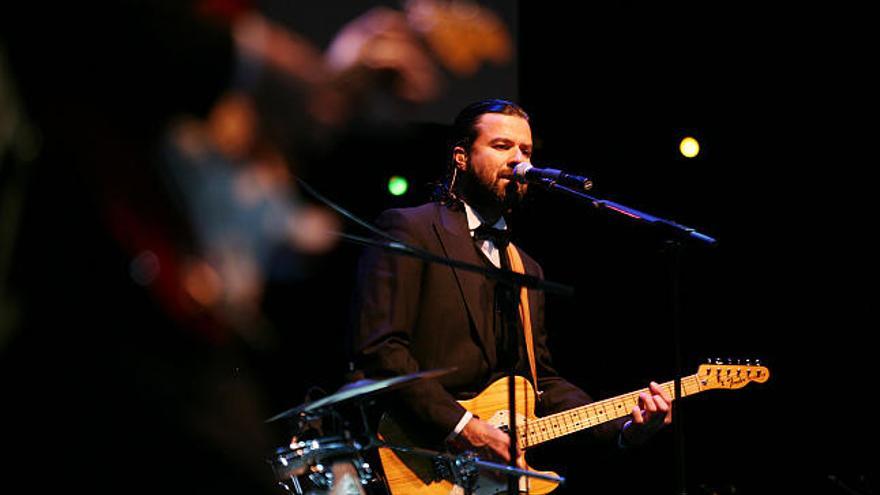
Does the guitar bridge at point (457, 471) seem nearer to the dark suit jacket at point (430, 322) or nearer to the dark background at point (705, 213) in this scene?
the dark suit jacket at point (430, 322)

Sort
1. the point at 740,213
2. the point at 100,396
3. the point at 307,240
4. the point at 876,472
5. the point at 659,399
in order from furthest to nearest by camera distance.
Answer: the point at 740,213 → the point at 876,472 → the point at 659,399 → the point at 307,240 → the point at 100,396

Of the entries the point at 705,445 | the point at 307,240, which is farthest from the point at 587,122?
the point at 307,240

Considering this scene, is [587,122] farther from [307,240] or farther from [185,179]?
[185,179]

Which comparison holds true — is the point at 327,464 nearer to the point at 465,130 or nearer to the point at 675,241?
the point at 675,241

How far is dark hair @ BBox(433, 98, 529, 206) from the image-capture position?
3.92m

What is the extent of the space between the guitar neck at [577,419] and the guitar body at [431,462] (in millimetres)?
Result: 49

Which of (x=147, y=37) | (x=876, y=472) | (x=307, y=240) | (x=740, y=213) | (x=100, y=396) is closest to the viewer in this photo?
(x=100, y=396)

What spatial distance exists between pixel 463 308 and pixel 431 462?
2.08 ft

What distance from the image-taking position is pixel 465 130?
3.98 meters

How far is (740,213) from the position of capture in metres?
4.90

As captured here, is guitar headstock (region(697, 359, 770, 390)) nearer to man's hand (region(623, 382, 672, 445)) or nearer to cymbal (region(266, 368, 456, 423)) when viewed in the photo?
man's hand (region(623, 382, 672, 445))

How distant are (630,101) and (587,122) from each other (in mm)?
267

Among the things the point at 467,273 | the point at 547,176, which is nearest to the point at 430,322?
the point at 467,273

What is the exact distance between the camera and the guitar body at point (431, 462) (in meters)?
3.18
